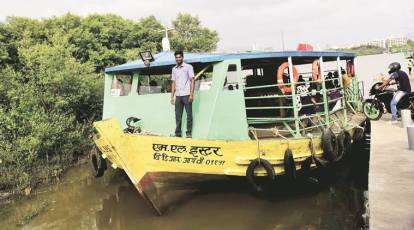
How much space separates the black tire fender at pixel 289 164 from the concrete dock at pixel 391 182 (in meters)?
1.17

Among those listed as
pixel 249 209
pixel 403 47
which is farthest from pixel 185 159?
pixel 403 47

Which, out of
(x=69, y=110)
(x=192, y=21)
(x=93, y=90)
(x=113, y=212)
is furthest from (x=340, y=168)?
(x=192, y=21)

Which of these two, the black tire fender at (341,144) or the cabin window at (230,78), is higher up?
the cabin window at (230,78)

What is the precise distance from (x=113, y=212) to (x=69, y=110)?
5252 mm

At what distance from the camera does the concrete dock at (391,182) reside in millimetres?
4195

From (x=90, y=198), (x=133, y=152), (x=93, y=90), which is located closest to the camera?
(x=133, y=152)

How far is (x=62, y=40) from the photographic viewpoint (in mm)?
14609

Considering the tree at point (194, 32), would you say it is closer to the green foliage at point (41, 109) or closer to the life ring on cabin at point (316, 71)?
the green foliage at point (41, 109)

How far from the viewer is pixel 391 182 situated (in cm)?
533

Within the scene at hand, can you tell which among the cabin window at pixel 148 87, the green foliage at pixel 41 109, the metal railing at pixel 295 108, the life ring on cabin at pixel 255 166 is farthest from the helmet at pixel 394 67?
the green foliage at pixel 41 109

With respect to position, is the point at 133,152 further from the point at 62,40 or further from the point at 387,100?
the point at 62,40

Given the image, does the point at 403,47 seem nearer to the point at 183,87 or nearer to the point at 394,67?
the point at 394,67

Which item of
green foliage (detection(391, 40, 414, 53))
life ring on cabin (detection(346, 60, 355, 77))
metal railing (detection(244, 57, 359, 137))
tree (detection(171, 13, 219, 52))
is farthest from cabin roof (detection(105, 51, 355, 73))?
green foliage (detection(391, 40, 414, 53))

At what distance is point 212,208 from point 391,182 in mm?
3073
